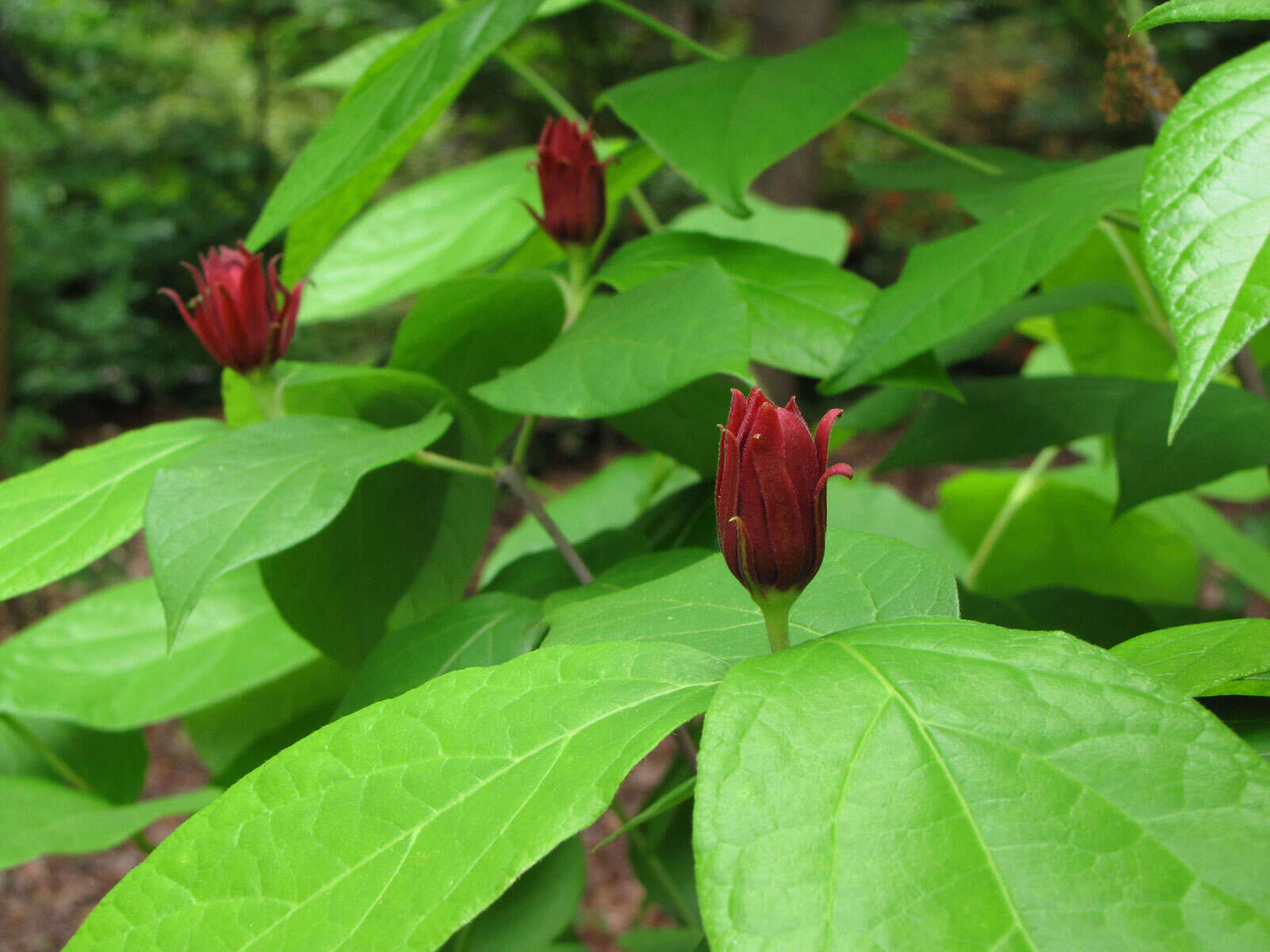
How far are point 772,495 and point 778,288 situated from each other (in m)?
0.26

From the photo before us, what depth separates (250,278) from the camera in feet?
1.75

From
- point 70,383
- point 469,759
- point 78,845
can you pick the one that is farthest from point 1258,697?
point 70,383

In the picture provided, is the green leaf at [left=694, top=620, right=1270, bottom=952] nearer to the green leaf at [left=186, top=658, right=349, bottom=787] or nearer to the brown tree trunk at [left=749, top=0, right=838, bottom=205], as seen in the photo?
the green leaf at [left=186, top=658, right=349, bottom=787]

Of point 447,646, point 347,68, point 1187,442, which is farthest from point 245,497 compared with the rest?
point 347,68

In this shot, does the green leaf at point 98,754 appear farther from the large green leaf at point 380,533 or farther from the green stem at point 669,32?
the green stem at point 669,32

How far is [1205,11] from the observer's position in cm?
34

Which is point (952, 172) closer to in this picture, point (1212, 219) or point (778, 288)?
point (778, 288)

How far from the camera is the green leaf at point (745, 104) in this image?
506mm

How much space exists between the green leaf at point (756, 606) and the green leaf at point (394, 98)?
0.77 feet

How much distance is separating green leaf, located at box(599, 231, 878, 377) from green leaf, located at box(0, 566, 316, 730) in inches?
11.8

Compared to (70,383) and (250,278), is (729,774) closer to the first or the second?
(250,278)

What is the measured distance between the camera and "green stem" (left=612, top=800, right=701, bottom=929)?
2.33 feet

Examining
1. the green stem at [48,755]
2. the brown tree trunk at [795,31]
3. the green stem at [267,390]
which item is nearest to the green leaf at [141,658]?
the green stem at [48,755]

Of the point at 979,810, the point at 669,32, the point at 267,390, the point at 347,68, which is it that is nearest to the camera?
the point at 979,810
